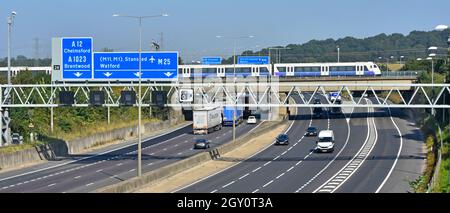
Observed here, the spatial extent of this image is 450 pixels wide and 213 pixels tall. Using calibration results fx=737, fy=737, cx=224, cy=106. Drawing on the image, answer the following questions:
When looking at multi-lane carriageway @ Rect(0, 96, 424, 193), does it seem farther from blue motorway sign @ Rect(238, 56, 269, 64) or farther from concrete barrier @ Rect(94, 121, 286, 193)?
blue motorway sign @ Rect(238, 56, 269, 64)

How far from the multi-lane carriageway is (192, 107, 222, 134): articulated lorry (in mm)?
1550

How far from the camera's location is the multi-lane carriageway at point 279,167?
131 ft

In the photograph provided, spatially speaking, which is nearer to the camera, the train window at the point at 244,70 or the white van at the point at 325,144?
the white van at the point at 325,144

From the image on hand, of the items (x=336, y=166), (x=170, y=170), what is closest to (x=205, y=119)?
(x=336, y=166)

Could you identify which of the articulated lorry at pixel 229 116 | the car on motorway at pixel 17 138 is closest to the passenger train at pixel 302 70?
the articulated lorry at pixel 229 116

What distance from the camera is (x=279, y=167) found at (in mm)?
51062

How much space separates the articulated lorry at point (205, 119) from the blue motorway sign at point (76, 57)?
33817mm

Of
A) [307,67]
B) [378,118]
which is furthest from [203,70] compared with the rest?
[378,118]

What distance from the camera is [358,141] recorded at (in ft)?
234

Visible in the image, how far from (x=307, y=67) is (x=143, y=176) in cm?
6546

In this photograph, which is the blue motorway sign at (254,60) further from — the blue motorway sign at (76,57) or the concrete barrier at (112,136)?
the blue motorway sign at (76,57)

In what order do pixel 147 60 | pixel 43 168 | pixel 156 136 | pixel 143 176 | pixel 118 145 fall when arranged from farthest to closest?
pixel 156 136
pixel 118 145
pixel 43 168
pixel 147 60
pixel 143 176

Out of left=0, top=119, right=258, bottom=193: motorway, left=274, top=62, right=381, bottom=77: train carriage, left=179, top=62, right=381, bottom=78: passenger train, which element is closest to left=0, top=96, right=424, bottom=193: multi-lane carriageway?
left=0, top=119, right=258, bottom=193: motorway
